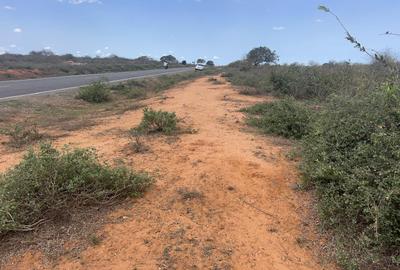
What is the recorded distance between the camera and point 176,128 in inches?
317

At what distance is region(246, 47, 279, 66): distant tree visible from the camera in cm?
5188

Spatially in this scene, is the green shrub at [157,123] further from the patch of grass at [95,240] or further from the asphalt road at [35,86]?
the asphalt road at [35,86]

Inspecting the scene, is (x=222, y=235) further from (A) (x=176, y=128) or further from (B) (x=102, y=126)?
(B) (x=102, y=126)

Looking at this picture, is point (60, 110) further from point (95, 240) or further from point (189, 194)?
point (95, 240)

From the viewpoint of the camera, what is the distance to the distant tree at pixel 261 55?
5188 cm

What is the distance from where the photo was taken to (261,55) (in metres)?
55.5

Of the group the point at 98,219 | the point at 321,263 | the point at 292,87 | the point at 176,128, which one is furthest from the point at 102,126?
the point at 292,87

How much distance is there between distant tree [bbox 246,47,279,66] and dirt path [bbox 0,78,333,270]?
150ft

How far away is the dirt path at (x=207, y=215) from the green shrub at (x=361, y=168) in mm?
378

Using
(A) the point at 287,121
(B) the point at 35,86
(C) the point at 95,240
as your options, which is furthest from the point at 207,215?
(B) the point at 35,86

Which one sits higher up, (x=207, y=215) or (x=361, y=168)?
(x=361, y=168)

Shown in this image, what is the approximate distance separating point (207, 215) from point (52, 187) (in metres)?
1.59

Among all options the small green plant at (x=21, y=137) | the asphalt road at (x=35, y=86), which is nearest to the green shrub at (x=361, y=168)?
the small green plant at (x=21, y=137)

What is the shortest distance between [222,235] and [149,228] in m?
0.72
